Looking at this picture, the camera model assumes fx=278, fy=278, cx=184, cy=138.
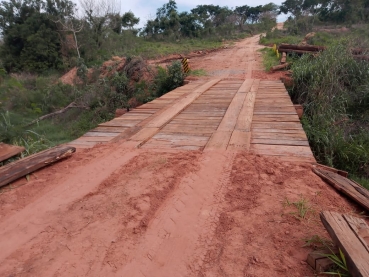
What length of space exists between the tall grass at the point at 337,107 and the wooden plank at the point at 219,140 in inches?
75.5

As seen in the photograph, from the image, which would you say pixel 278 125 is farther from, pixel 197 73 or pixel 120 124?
pixel 197 73

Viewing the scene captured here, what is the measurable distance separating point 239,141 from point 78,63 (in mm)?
15128

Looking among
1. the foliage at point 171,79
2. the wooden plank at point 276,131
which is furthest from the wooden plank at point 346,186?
the foliage at point 171,79

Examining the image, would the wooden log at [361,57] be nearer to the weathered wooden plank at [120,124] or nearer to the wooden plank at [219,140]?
the wooden plank at [219,140]

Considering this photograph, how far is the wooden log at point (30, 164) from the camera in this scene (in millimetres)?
2387

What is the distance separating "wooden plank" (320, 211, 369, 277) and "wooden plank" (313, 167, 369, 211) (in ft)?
1.85

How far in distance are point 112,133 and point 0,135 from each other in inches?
194

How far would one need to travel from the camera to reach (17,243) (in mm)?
1697

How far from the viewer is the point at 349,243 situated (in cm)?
136

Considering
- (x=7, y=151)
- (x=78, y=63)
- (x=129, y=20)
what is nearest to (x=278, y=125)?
(x=7, y=151)

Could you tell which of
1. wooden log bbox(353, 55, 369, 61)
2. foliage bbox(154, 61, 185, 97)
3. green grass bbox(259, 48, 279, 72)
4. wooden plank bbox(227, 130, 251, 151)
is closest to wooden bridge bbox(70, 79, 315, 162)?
wooden plank bbox(227, 130, 251, 151)

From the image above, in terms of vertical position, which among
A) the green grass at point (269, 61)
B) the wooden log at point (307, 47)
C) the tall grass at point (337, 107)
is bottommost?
the tall grass at point (337, 107)

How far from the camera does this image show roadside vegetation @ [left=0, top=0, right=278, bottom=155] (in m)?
9.27

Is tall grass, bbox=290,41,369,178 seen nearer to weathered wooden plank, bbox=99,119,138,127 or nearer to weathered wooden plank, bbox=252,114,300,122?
weathered wooden plank, bbox=252,114,300,122
